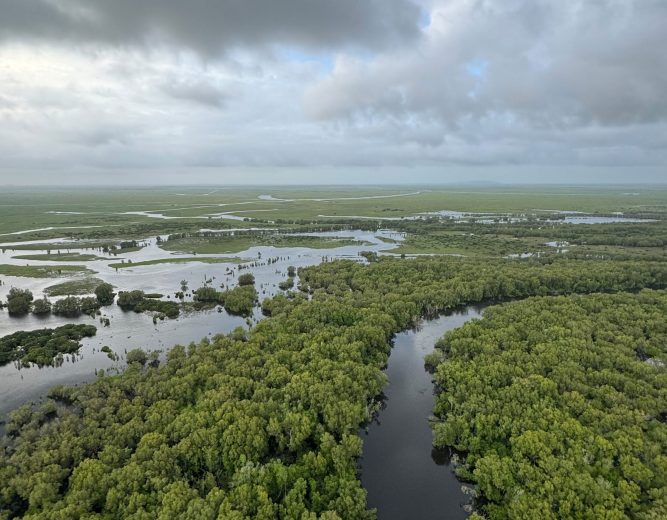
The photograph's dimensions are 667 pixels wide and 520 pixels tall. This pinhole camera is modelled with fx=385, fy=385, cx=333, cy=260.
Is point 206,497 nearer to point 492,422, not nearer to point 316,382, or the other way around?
point 316,382

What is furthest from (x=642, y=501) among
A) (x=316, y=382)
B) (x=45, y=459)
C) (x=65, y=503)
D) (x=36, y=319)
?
(x=36, y=319)

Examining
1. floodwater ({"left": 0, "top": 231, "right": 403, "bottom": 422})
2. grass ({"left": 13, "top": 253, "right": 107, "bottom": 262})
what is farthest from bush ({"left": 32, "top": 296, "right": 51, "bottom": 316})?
grass ({"left": 13, "top": 253, "right": 107, "bottom": 262})

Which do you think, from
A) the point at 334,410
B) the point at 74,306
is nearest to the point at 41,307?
the point at 74,306

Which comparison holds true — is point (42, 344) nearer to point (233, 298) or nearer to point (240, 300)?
point (233, 298)

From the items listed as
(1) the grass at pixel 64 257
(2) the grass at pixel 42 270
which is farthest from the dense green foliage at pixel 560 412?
(1) the grass at pixel 64 257

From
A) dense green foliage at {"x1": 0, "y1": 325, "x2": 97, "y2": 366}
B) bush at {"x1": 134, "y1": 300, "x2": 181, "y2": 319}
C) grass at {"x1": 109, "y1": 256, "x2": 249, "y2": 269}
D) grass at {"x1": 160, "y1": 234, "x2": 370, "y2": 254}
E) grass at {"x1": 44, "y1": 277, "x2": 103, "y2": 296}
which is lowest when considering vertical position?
dense green foliage at {"x1": 0, "y1": 325, "x2": 97, "y2": 366}

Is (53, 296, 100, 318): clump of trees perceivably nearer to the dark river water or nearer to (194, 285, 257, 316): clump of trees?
the dark river water
